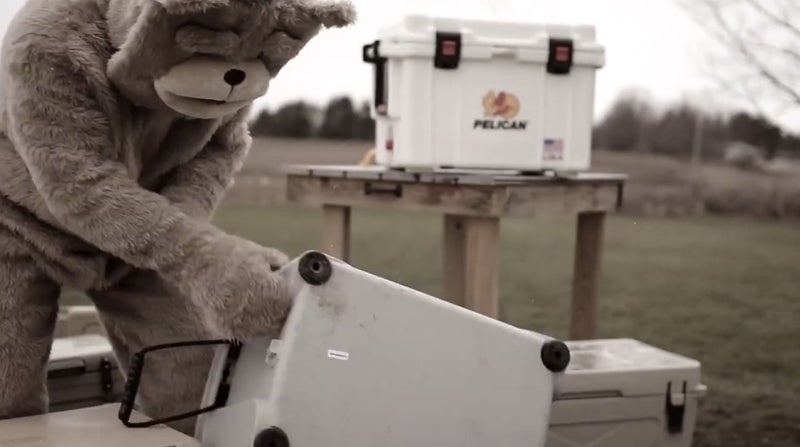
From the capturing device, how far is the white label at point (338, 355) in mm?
947

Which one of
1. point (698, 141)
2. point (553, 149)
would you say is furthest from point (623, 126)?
point (553, 149)

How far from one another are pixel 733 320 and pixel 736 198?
0.50 m

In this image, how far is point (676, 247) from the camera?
3195 mm

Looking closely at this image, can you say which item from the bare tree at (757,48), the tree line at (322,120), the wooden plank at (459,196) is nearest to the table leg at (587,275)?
the wooden plank at (459,196)

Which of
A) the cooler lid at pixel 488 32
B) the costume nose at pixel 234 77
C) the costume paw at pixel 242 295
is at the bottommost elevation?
the costume paw at pixel 242 295

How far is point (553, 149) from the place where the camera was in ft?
6.17

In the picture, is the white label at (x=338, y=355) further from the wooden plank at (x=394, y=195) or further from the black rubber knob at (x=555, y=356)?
the wooden plank at (x=394, y=195)

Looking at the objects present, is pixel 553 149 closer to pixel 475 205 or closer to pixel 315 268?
pixel 475 205

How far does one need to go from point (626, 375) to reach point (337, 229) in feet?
2.86

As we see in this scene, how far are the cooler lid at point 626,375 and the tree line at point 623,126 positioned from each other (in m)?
1.50

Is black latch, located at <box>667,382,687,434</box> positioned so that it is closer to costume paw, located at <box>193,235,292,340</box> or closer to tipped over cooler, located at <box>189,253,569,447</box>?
tipped over cooler, located at <box>189,253,569,447</box>

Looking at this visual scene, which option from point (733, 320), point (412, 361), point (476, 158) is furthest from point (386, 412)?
point (733, 320)

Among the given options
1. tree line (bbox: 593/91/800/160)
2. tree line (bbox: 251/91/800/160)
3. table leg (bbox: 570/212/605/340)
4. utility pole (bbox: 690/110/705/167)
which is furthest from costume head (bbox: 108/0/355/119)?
utility pole (bbox: 690/110/705/167)

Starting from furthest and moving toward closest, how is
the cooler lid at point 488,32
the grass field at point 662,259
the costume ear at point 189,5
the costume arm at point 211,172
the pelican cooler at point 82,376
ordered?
the grass field at point 662,259
the cooler lid at point 488,32
the pelican cooler at point 82,376
the costume arm at point 211,172
the costume ear at point 189,5
